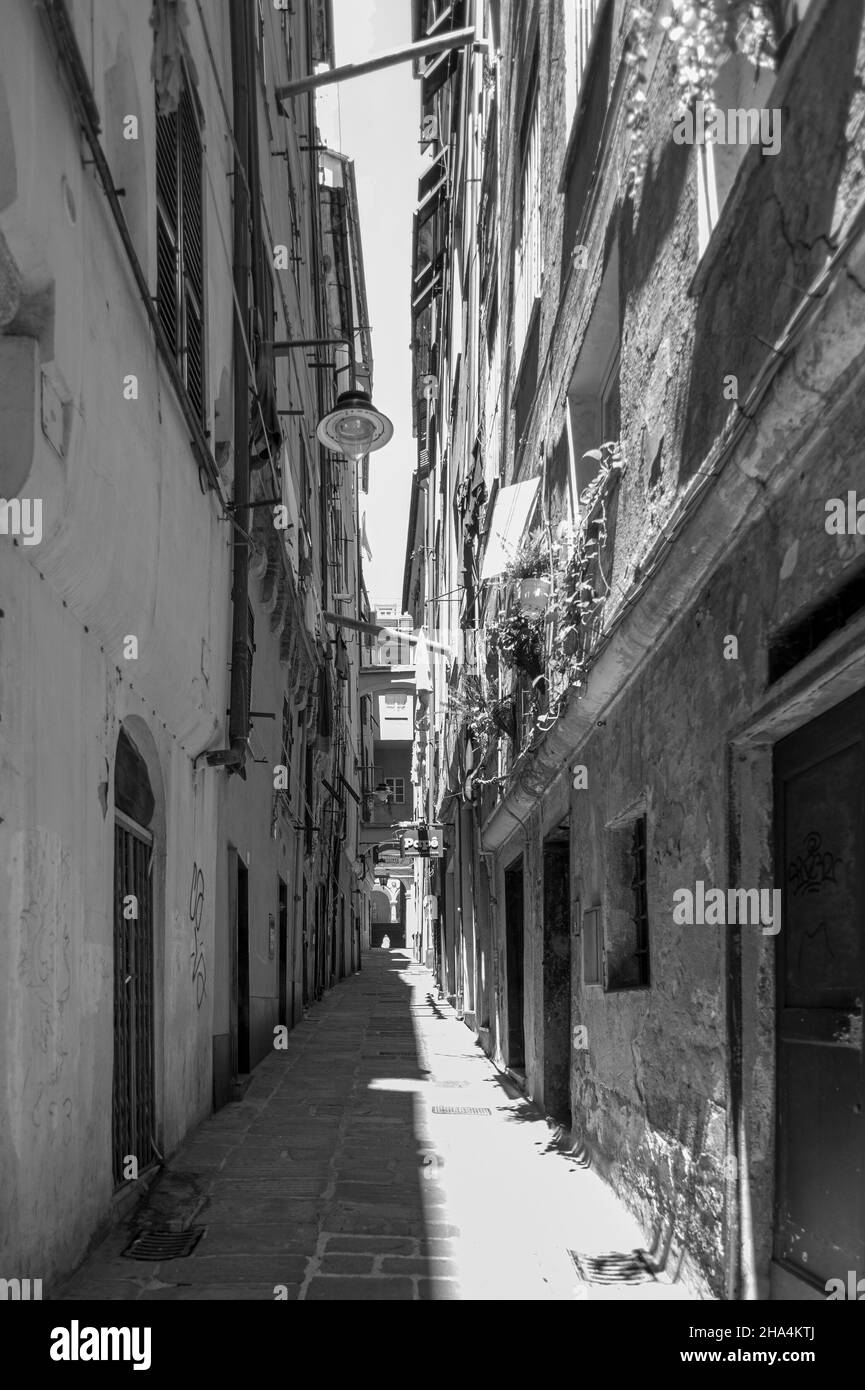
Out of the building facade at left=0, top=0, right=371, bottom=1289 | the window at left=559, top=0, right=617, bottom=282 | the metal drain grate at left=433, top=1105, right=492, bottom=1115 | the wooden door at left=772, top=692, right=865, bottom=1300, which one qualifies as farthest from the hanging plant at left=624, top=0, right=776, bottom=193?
the metal drain grate at left=433, top=1105, right=492, bottom=1115

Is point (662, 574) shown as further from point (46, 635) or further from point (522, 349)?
point (522, 349)

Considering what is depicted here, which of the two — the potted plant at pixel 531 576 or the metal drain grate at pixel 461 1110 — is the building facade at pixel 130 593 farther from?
the potted plant at pixel 531 576

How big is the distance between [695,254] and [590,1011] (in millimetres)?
4379

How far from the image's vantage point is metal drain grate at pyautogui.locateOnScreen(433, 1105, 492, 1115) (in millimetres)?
10133

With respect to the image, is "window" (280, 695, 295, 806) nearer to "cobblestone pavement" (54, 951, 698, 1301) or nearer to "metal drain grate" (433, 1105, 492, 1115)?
"cobblestone pavement" (54, 951, 698, 1301)

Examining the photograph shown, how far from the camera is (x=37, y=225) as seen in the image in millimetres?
4719

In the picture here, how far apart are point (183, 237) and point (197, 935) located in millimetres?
4644

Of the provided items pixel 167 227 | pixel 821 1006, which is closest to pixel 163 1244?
pixel 821 1006

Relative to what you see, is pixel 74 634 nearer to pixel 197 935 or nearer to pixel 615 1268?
pixel 615 1268

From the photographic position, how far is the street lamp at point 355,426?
11531 millimetres

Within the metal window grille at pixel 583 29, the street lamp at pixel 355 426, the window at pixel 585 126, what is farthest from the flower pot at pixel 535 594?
the street lamp at pixel 355 426

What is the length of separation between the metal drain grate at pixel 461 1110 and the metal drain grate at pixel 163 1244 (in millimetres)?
4044

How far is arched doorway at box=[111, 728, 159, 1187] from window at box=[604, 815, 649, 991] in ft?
8.47

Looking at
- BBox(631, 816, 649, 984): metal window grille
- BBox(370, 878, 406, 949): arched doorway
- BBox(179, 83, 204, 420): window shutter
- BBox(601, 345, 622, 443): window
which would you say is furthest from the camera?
BBox(370, 878, 406, 949): arched doorway
